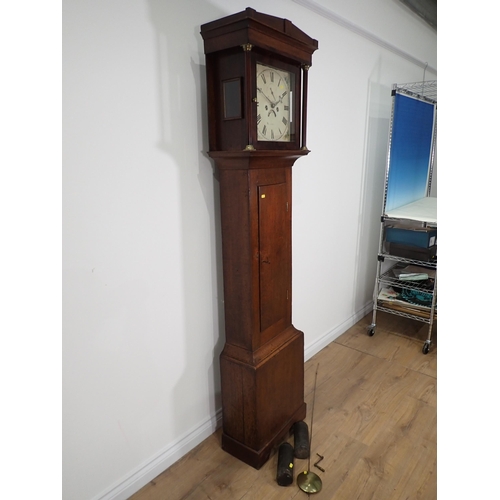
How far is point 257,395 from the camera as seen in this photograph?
173cm

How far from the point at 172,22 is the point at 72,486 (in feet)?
5.60

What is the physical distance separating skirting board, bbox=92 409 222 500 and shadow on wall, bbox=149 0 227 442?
0.14 feet

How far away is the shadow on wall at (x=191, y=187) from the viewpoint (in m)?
1.50

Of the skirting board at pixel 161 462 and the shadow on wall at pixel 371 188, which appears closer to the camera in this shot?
the skirting board at pixel 161 462

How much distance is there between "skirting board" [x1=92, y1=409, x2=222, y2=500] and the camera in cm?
159

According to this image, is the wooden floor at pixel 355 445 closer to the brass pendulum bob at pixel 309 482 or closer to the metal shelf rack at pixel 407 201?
the brass pendulum bob at pixel 309 482

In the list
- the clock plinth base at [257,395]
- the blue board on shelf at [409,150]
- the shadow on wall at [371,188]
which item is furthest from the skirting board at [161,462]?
the blue board on shelf at [409,150]

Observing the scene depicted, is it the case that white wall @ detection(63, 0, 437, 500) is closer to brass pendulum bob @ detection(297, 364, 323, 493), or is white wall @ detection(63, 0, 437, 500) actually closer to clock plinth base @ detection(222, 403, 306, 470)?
clock plinth base @ detection(222, 403, 306, 470)

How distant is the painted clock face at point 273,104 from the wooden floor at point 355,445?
1.41 metres

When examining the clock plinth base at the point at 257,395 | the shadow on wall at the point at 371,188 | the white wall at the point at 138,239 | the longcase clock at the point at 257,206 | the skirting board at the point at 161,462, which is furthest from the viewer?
the shadow on wall at the point at 371,188

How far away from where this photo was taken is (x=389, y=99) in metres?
3.04

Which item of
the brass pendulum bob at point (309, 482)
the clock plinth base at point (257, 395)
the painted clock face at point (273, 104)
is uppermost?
the painted clock face at point (273, 104)

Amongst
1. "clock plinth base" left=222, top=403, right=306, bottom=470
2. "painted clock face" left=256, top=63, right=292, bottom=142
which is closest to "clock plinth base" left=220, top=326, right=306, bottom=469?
"clock plinth base" left=222, top=403, right=306, bottom=470
